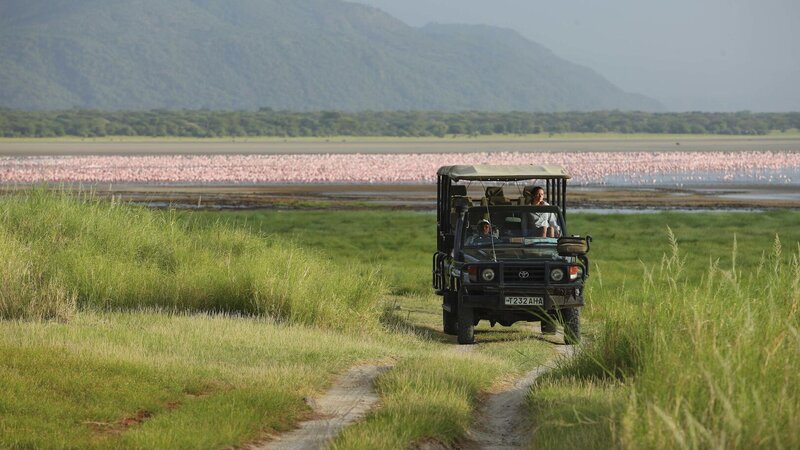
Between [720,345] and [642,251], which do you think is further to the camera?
[642,251]

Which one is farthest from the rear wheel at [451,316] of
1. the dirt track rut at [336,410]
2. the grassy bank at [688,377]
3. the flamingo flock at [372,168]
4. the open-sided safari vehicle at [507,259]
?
the flamingo flock at [372,168]

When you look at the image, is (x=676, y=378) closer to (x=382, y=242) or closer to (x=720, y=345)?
(x=720, y=345)

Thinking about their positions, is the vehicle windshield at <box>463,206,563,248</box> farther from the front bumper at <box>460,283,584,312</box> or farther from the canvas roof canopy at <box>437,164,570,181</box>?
the front bumper at <box>460,283,584,312</box>

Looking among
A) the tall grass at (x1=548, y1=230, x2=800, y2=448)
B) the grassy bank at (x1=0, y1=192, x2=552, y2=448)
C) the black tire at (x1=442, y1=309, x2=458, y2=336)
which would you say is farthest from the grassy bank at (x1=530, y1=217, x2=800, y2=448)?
the black tire at (x1=442, y1=309, x2=458, y2=336)

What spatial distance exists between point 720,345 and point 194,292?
41.8 ft

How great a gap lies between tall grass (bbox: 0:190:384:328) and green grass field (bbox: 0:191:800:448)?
0.04 metres

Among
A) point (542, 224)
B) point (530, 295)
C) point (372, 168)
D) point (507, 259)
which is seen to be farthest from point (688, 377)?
point (372, 168)

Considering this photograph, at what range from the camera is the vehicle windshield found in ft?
66.1

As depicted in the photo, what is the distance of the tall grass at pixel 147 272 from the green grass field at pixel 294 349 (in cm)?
4

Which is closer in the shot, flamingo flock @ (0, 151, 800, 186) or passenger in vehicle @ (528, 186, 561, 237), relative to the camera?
passenger in vehicle @ (528, 186, 561, 237)

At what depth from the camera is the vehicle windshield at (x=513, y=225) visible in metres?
20.2

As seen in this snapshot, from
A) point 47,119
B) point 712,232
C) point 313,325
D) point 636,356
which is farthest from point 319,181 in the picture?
point 47,119

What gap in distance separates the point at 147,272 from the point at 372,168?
2679 inches

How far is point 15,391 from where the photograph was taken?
13336mm
